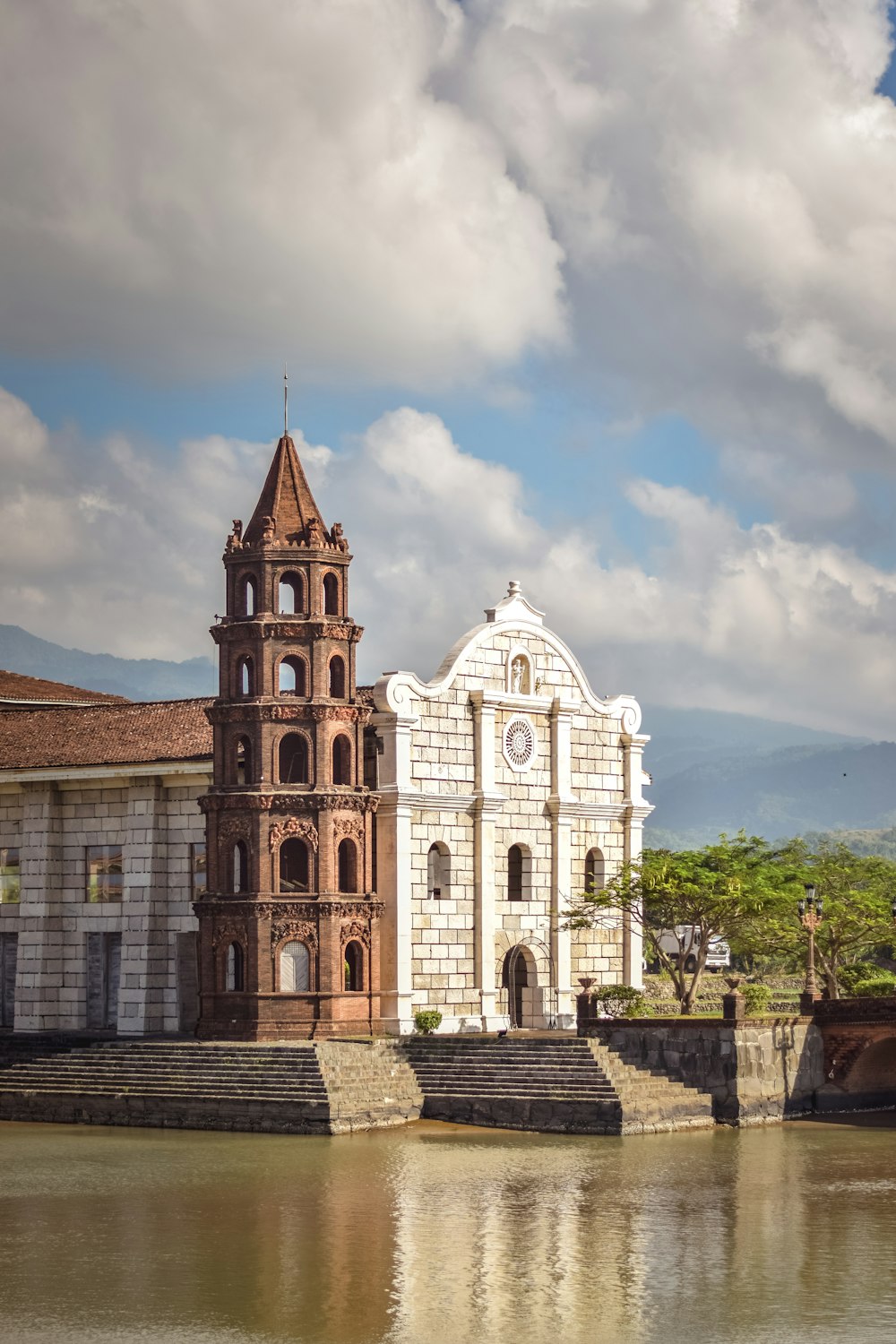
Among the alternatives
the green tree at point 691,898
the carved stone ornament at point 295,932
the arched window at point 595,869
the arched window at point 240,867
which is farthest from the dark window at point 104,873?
the arched window at point 595,869

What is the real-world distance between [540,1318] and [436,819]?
31.3 m

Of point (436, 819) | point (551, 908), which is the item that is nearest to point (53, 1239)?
point (436, 819)

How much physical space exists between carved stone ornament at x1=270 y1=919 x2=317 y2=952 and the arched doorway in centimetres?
874

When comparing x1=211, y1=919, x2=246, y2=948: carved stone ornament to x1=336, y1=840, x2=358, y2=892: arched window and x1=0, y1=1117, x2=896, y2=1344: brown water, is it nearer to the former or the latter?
x1=336, y1=840, x2=358, y2=892: arched window

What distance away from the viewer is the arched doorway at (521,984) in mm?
65375

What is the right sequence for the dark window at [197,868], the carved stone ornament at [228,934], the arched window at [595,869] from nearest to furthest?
the carved stone ornament at [228,934] → the dark window at [197,868] → the arched window at [595,869]

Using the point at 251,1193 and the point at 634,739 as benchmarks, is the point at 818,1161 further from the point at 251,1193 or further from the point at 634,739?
the point at 634,739

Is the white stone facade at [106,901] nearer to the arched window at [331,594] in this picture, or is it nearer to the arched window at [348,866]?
the arched window at [348,866]

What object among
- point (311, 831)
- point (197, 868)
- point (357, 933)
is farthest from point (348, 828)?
point (197, 868)

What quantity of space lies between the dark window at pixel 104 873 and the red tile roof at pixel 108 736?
112 inches

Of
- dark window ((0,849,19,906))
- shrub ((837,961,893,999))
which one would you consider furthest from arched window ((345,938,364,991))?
shrub ((837,961,893,999))

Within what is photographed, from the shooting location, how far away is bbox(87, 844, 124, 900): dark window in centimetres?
6412

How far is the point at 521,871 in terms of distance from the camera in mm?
65375

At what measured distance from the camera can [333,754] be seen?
197 ft
